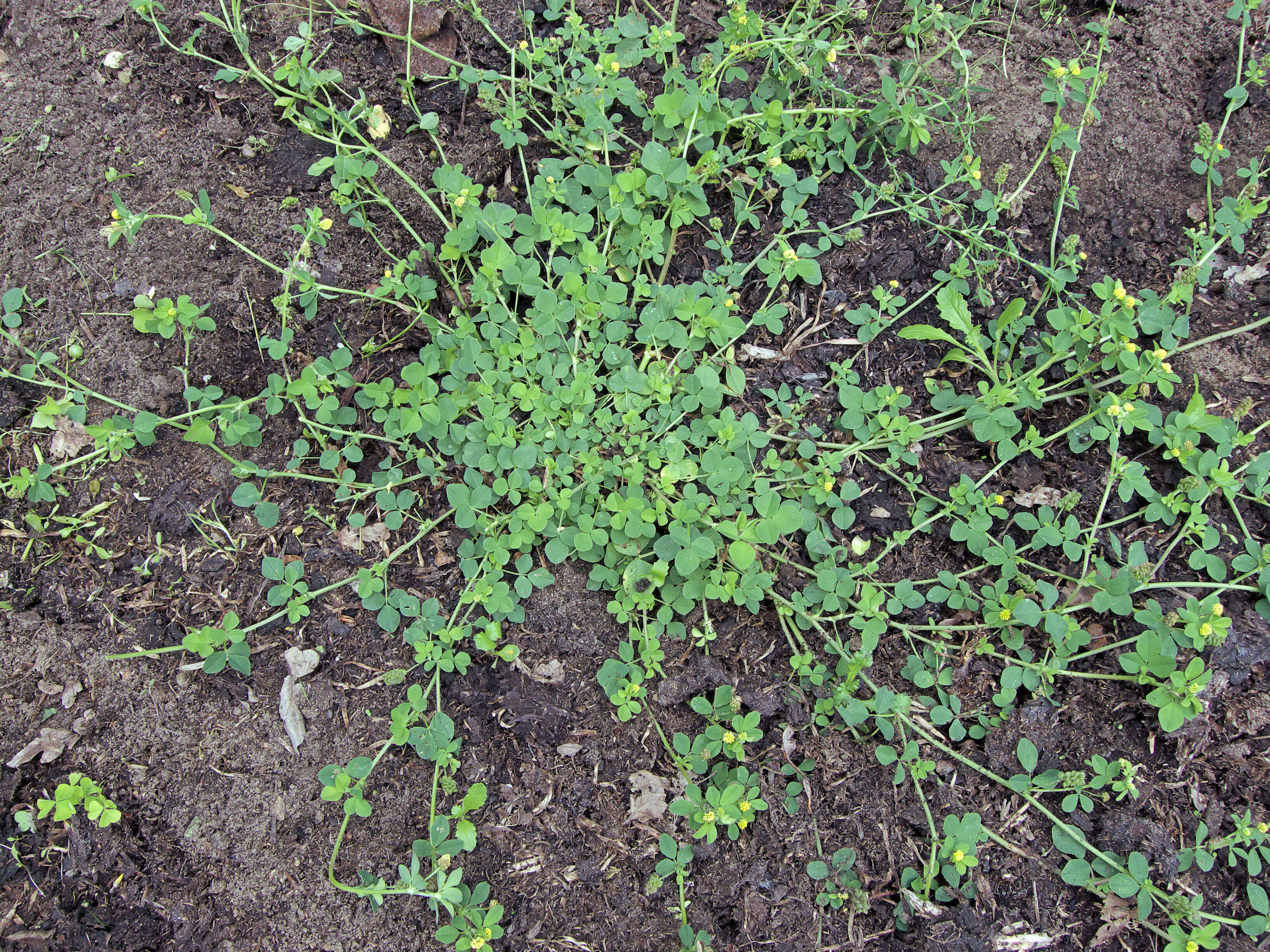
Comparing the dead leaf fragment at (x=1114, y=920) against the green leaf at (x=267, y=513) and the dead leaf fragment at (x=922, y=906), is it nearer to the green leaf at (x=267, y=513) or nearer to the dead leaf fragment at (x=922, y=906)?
the dead leaf fragment at (x=922, y=906)

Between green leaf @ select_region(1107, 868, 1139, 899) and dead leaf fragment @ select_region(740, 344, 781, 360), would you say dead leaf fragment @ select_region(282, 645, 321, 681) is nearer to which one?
dead leaf fragment @ select_region(740, 344, 781, 360)

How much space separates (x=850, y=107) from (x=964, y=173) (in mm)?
514

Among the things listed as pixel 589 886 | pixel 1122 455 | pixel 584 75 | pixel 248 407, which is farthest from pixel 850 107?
pixel 589 886

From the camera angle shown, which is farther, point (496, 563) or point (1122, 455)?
point (1122, 455)

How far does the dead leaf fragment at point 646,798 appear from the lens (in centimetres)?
238

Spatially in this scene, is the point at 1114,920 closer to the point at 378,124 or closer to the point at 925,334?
the point at 925,334

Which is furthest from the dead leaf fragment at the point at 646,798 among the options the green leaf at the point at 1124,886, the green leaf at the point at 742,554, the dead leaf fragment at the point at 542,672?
the green leaf at the point at 1124,886

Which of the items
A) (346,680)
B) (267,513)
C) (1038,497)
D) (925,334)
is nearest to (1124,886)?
(1038,497)

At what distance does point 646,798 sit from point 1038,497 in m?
1.74

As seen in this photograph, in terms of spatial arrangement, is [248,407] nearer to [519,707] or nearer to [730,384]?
[519,707]

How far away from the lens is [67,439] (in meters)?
2.65

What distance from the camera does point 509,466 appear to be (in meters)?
2.50

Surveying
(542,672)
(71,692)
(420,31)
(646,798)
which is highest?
(420,31)

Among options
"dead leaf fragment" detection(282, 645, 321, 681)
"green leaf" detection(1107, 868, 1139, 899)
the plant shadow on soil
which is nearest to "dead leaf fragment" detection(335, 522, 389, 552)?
the plant shadow on soil
